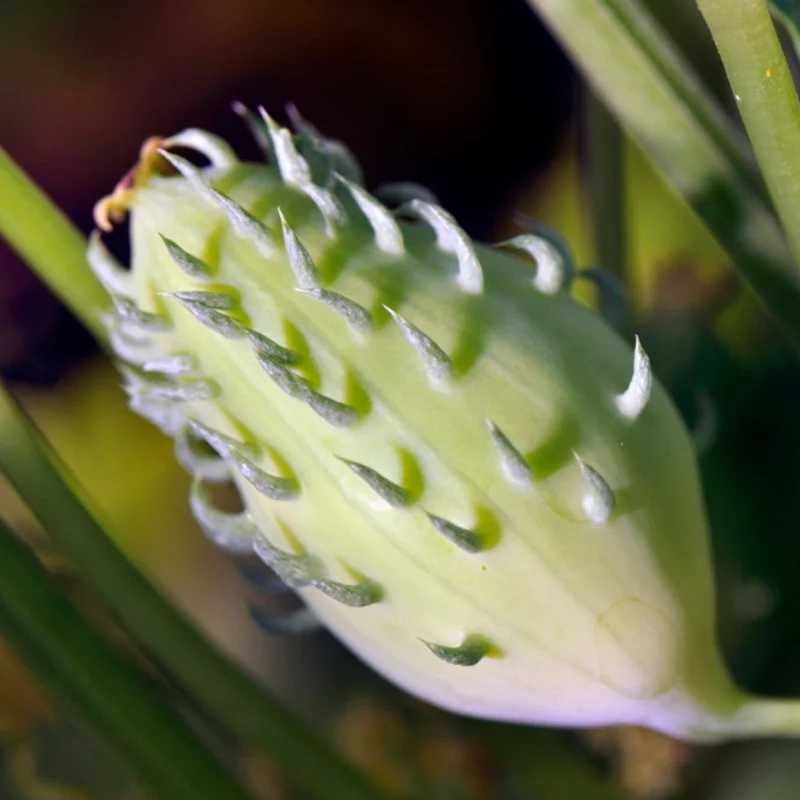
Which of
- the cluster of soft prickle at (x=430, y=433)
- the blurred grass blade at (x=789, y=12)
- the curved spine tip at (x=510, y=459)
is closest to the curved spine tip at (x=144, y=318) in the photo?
the cluster of soft prickle at (x=430, y=433)

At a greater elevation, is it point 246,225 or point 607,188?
point 246,225

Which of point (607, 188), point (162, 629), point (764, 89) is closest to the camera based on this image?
point (764, 89)

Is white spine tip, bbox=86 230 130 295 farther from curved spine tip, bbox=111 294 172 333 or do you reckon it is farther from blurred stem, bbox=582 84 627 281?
blurred stem, bbox=582 84 627 281

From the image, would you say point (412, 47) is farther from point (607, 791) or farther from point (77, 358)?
point (607, 791)

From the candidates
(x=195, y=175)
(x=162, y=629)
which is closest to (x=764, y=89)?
(x=195, y=175)

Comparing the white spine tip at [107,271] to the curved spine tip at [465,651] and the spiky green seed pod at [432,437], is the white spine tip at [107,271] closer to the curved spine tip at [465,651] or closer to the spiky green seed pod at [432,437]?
the spiky green seed pod at [432,437]

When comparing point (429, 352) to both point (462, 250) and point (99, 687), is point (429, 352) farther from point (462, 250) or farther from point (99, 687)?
point (99, 687)

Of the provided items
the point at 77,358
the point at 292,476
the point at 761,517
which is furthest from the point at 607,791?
the point at 77,358
